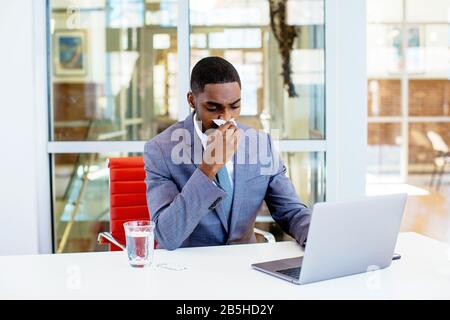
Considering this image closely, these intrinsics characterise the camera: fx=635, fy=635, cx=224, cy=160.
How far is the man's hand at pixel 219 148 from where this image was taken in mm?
1975

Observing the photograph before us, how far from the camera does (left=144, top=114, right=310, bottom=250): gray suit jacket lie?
1943mm

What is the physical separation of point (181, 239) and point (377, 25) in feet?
21.1

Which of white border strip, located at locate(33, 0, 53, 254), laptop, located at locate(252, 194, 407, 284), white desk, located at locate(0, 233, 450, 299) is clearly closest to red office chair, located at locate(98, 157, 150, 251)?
white desk, located at locate(0, 233, 450, 299)

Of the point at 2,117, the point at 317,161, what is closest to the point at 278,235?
the point at 317,161

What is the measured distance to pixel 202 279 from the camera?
1590mm

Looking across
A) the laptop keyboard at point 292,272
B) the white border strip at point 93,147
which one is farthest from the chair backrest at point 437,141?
the laptop keyboard at point 292,272

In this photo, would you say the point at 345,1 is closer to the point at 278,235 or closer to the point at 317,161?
the point at 317,161

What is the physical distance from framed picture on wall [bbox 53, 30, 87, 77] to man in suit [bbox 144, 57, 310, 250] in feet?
7.49

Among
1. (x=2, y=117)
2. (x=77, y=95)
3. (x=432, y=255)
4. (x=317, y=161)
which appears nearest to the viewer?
(x=432, y=255)

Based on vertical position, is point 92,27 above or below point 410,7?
below

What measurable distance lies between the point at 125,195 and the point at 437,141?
695 cm

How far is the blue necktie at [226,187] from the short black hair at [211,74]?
291 millimetres

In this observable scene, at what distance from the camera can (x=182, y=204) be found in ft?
6.40

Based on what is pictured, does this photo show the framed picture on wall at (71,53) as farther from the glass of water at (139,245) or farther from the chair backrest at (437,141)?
the chair backrest at (437,141)
